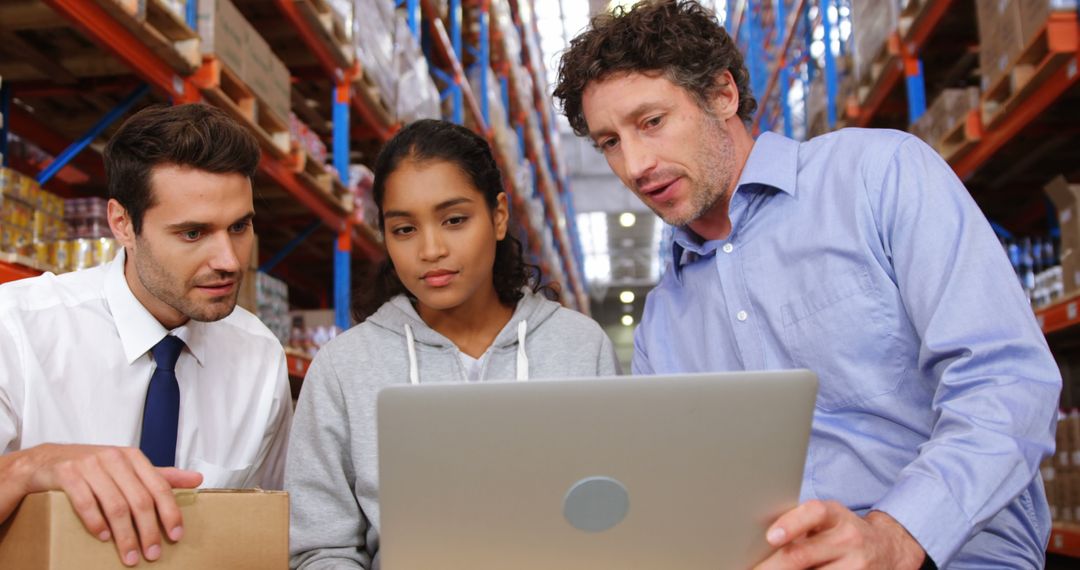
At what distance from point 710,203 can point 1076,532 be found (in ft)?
9.61

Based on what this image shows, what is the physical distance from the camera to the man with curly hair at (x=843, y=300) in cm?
121

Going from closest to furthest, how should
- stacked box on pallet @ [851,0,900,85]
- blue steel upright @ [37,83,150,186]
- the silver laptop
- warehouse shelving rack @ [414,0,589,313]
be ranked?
the silver laptop → blue steel upright @ [37,83,150,186] → stacked box on pallet @ [851,0,900,85] → warehouse shelving rack @ [414,0,589,313]

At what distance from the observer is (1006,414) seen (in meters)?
1.25

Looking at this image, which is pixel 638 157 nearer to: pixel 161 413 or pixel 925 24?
pixel 161 413

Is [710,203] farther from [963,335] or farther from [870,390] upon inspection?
[963,335]

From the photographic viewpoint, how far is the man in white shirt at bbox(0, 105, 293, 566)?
1741 mm

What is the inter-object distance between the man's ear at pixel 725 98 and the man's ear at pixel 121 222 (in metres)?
1.17

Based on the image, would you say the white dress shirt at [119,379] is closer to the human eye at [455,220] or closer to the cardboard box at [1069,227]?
the human eye at [455,220]

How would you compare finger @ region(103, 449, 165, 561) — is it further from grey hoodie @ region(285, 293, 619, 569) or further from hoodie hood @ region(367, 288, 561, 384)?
hoodie hood @ region(367, 288, 561, 384)

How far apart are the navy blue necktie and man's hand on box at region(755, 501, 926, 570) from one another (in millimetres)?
1190

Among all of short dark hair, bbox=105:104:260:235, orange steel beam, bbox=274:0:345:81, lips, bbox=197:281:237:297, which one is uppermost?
orange steel beam, bbox=274:0:345:81

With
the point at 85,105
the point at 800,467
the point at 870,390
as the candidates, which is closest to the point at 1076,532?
the point at 870,390

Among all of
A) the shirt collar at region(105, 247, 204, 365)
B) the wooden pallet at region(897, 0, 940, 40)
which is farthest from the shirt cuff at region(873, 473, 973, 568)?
the wooden pallet at region(897, 0, 940, 40)

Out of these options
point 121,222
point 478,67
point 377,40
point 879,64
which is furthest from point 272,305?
point 478,67
